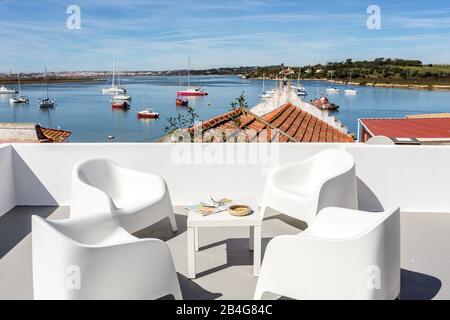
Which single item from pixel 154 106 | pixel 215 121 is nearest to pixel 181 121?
pixel 215 121

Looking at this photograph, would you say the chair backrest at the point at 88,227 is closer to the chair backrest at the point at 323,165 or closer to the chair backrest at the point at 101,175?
the chair backrest at the point at 101,175

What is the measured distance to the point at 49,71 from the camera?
99.5 feet

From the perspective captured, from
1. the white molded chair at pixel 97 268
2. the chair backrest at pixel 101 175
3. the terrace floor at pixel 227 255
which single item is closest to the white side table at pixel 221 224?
the terrace floor at pixel 227 255

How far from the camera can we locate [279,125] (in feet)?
32.4

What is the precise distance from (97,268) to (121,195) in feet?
6.44

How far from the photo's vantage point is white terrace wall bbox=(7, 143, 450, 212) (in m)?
4.47

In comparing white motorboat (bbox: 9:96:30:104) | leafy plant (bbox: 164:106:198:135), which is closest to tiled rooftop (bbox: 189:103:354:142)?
leafy plant (bbox: 164:106:198:135)

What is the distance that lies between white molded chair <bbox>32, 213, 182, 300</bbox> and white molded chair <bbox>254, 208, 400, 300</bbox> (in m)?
0.63

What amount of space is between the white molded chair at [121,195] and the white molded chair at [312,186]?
104 centimetres

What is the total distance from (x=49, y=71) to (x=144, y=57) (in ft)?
36.1

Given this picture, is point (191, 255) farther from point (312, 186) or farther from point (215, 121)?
point (215, 121)

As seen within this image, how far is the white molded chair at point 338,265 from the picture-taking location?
2.25 m
